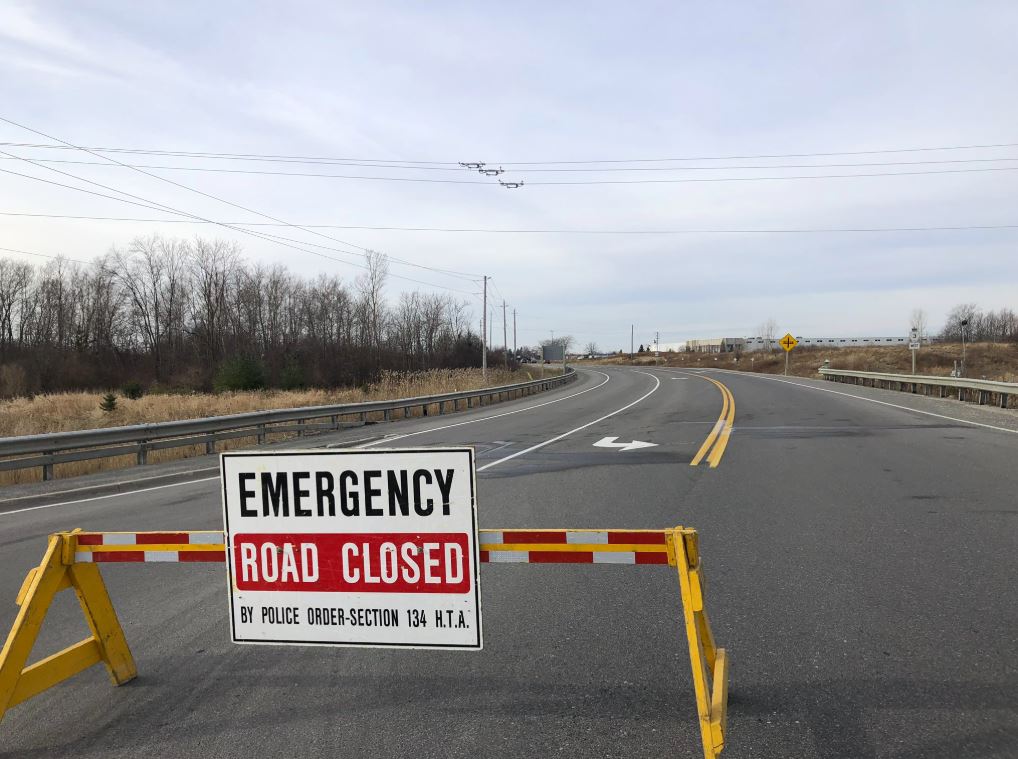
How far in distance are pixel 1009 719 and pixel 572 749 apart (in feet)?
6.85

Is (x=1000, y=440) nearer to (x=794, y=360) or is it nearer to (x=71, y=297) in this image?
(x=794, y=360)

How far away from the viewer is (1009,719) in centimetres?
353

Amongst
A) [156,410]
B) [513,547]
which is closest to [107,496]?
[513,547]

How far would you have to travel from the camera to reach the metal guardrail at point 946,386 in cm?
2382

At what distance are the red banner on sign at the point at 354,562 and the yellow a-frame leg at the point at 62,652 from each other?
0.93m

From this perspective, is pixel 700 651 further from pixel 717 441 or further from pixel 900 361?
pixel 900 361

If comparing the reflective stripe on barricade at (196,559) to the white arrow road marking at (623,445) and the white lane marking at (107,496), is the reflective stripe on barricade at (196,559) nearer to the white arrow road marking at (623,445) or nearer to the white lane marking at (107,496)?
the white lane marking at (107,496)

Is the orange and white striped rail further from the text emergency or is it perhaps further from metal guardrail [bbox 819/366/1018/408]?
metal guardrail [bbox 819/366/1018/408]

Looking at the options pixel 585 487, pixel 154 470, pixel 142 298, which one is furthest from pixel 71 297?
pixel 585 487

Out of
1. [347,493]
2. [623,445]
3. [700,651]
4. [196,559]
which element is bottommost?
[623,445]

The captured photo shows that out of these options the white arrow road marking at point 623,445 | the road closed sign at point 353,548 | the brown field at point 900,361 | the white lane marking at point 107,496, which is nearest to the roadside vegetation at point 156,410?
the white lane marking at point 107,496

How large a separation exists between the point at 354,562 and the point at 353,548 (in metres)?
0.07

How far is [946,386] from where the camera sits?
95.7ft

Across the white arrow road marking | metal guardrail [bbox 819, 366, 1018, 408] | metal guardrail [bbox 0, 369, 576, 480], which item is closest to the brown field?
metal guardrail [bbox 819, 366, 1018, 408]
